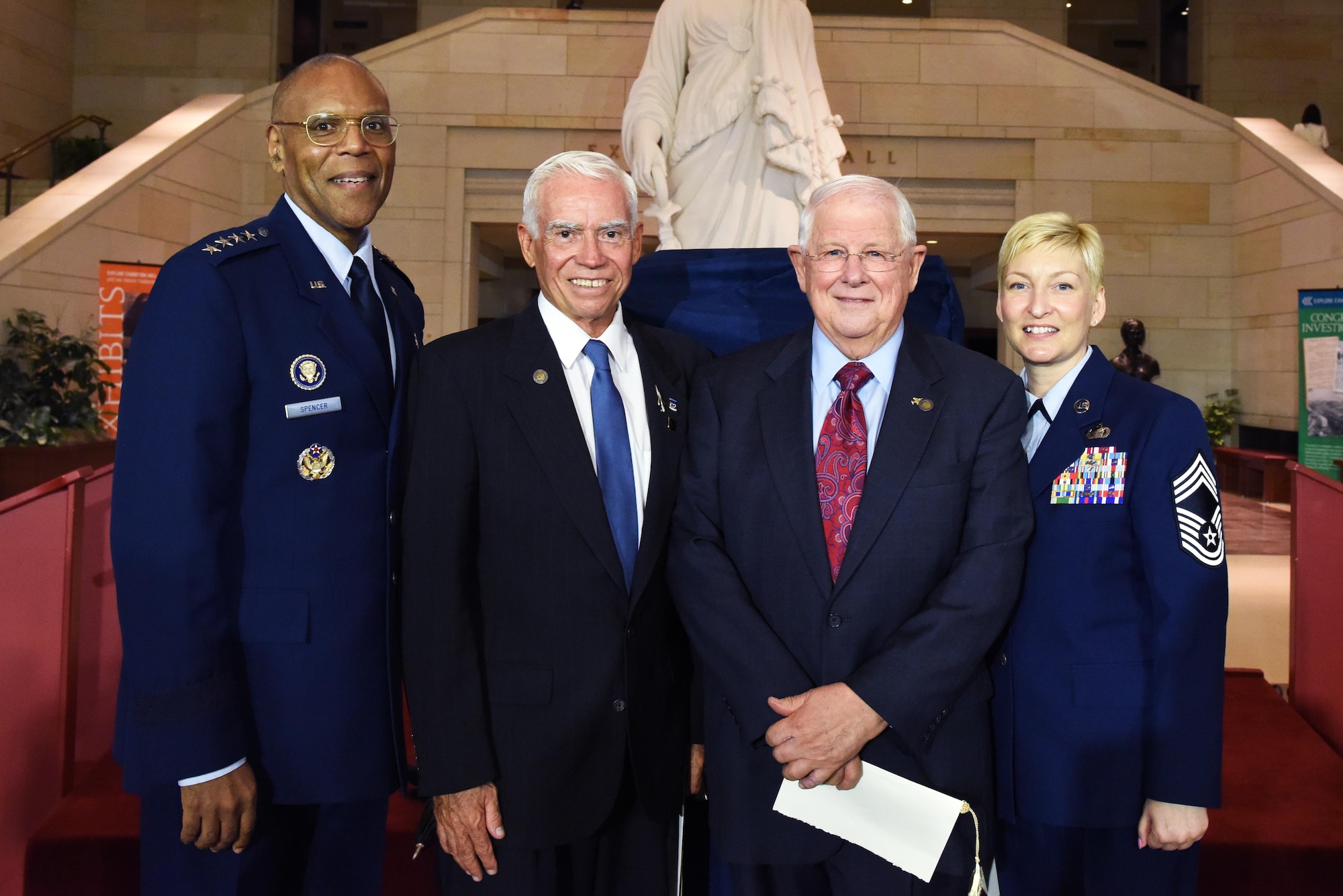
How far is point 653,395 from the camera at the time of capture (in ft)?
6.60

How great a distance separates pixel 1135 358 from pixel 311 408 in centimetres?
1032

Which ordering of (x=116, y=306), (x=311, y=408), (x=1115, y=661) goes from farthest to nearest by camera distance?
(x=116, y=306), (x=1115, y=661), (x=311, y=408)

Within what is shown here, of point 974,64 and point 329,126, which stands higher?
point 974,64

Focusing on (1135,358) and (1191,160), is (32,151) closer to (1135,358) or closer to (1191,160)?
(1135,358)

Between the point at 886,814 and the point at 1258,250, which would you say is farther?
the point at 1258,250

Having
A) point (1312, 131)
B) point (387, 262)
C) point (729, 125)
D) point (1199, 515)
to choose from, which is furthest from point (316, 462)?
point (1312, 131)

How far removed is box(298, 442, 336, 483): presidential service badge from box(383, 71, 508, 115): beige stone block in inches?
438

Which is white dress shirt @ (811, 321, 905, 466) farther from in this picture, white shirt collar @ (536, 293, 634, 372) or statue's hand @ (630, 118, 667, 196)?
statue's hand @ (630, 118, 667, 196)

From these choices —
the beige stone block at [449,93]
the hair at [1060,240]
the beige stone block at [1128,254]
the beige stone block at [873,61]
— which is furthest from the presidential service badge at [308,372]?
the beige stone block at [1128,254]

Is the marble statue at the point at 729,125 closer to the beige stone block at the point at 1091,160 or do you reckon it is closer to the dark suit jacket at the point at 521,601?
the dark suit jacket at the point at 521,601

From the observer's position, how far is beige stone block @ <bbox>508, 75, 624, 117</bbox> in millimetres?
11922

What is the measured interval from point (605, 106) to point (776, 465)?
431 inches

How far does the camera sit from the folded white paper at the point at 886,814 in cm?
170

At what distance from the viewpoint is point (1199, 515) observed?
1.90 metres
